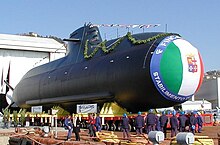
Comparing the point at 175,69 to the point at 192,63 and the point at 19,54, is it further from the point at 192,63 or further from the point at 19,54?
the point at 19,54

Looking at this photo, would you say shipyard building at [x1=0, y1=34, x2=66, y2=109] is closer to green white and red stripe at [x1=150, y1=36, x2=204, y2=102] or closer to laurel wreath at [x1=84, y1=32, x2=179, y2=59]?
laurel wreath at [x1=84, y1=32, x2=179, y2=59]

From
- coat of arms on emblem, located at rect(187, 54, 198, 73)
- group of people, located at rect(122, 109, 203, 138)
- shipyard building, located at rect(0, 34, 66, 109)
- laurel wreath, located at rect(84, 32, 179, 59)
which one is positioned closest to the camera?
group of people, located at rect(122, 109, 203, 138)

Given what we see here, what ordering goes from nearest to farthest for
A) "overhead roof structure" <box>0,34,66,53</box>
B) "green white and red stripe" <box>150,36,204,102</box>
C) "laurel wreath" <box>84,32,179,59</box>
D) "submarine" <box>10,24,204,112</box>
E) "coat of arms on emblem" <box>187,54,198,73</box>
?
"green white and red stripe" <box>150,36,204,102</box>
"submarine" <box>10,24,204,112</box>
"coat of arms on emblem" <box>187,54,198,73</box>
"laurel wreath" <box>84,32,179,59</box>
"overhead roof structure" <box>0,34,66,53</box>

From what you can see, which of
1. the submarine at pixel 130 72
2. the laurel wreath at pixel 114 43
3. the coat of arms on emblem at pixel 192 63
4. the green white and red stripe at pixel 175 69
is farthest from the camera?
the laurel wreath at pixel 114 43

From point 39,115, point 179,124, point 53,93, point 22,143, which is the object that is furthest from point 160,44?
point 39,115

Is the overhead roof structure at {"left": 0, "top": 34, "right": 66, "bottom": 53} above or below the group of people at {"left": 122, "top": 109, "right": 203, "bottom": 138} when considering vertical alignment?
above

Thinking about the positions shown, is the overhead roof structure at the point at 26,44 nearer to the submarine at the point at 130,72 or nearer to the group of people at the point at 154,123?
the submarine at the point at 130,72

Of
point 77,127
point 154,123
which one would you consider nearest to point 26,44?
point 154,123

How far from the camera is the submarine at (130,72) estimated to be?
2153 cm

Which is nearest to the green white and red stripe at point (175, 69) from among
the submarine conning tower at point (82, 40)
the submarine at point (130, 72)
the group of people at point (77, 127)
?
the submarine at point (130, 72)

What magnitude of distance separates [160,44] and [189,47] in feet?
5.93

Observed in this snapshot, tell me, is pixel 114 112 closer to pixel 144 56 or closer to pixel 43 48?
pixel 144 56

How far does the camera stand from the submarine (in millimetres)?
21531

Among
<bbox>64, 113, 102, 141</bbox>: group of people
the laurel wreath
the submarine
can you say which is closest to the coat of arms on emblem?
the submarine
